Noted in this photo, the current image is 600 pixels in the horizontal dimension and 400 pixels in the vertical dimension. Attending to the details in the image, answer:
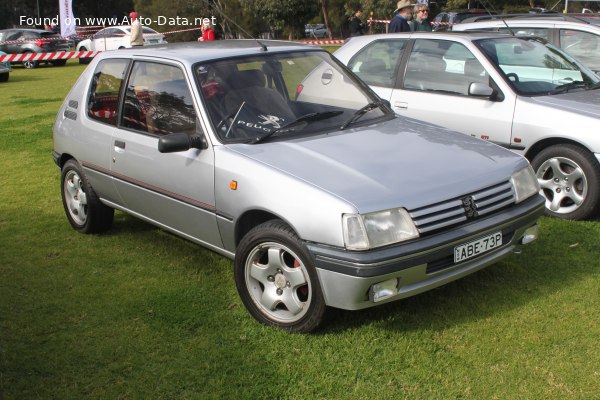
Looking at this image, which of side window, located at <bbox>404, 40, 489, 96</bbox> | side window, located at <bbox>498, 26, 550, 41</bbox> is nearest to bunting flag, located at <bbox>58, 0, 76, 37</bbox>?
side window, located at <bbox>498, 26, 550, 41</bbox>

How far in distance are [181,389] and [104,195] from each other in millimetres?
2566

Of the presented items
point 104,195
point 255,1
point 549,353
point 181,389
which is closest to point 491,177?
point 549,353

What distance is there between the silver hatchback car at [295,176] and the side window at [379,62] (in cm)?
182

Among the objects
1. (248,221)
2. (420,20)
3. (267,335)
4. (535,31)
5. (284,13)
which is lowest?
(267,335)

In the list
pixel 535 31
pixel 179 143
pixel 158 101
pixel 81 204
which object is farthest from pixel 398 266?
pixel 535 31

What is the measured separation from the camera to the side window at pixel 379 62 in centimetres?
712

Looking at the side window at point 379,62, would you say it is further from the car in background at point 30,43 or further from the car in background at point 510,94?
the car in background at point 30,43

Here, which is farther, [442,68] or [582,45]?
[582,45]

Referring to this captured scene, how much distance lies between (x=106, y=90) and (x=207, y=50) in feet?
3.61

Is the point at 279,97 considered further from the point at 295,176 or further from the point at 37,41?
the point at 37,41

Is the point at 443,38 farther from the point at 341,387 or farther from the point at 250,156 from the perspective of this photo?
the point at 341,387

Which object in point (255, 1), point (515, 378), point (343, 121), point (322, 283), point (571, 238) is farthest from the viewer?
point (255, 1)

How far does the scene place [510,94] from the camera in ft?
20.2

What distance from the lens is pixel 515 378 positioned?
347cm
